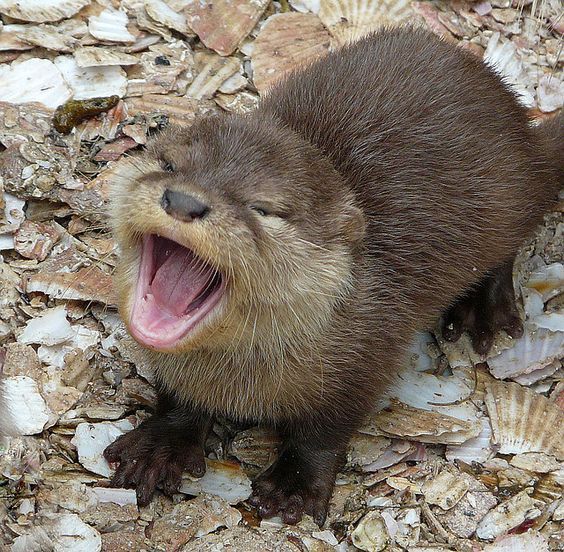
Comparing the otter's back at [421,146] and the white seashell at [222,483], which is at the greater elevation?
the otter's back at [421,146]

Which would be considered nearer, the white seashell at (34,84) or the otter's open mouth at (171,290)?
the otter's open mouth at (171,290)

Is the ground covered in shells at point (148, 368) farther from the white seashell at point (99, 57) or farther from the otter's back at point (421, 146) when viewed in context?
the otter's back at point (421, 146)

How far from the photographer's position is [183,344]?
9.10 ft

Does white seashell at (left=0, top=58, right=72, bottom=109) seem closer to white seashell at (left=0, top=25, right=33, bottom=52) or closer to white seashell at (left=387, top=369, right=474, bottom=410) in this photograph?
white seashell at (left=0, top=25, right=33, bottom=52)

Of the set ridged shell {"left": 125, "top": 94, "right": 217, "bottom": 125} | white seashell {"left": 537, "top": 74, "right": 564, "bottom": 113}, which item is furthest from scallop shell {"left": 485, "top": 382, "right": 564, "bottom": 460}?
ridged shell {"left": 125, "top": 94, "right": 217, "bottom": 125}

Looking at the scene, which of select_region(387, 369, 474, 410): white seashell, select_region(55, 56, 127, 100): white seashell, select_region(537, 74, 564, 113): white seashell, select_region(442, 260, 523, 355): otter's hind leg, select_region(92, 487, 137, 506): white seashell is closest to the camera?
select_region(92, 487, 137, 506): white seashell

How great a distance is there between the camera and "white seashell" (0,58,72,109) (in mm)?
4121

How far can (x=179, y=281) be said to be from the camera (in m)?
2.83

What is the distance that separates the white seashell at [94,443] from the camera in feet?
10.8

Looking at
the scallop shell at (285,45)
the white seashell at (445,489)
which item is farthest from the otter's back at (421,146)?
the scallop shell at (285,45)

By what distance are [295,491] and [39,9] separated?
2.17m

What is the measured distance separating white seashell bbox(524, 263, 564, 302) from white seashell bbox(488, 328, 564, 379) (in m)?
0.20

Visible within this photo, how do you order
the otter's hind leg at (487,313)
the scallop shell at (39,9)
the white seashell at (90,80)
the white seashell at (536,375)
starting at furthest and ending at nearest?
1. the scallop shell at (39,9)
2. the white seashell at (90,80)
3. the otter's hind leg at (487,313)
4. the white seashell at (536,375)

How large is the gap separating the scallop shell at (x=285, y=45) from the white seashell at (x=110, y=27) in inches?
20.1
